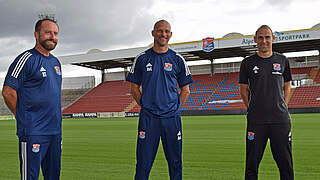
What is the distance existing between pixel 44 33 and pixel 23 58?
1.06 feet

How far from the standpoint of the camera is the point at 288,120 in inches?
152

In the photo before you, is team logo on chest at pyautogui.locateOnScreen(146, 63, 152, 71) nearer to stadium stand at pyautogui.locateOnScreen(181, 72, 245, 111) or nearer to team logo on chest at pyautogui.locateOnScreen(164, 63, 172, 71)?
team logo on chest at pyautogui.locateOnScreen(164, 63, 172, 71)

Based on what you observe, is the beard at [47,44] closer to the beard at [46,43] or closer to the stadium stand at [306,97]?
the beard at [46,43]

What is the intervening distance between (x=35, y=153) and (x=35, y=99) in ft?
1.77

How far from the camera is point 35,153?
3.24 m

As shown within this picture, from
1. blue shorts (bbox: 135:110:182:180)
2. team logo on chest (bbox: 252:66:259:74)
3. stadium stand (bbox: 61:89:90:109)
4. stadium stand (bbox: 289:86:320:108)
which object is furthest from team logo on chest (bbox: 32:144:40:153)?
stadium stand (bbox: 61:89:90:109)

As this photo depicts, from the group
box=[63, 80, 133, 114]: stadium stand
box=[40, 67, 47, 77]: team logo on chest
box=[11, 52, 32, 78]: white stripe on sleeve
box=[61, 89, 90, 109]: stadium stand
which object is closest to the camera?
box=[11, 52, 32, 78]: white stripe on sleeve

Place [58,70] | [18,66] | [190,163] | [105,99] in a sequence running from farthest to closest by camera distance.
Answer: [105,99]
[190,163]
[58,70]
[18,66]

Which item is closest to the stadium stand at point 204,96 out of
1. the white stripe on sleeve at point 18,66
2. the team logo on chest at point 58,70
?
the team logo on chest at point 58,70

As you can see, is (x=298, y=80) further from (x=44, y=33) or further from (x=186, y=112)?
(x=44, y=33)

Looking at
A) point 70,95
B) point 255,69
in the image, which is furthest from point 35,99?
point 70,95

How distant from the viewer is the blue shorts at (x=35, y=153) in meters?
3.22

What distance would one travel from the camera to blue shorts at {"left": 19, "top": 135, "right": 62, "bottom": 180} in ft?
10.6

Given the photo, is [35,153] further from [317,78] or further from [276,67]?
[317,78]
